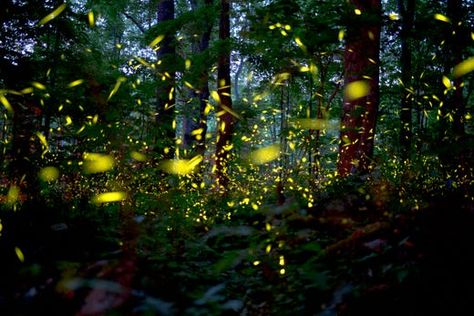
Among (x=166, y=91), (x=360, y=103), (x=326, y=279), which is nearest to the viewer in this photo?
(x=326, y=279)

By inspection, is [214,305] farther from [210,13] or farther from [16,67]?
[210,13]

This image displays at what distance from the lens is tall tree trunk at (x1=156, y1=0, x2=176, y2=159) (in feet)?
25.6

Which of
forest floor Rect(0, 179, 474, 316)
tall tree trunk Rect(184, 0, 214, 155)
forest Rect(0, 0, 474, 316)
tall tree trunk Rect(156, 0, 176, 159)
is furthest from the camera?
tall tree trunk Rect(156, 0, 176, 159)

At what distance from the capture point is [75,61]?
339 inches

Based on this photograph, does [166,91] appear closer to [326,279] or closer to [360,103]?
[360,103]

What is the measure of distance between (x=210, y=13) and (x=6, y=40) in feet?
14.6

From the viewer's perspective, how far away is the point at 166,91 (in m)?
9.78

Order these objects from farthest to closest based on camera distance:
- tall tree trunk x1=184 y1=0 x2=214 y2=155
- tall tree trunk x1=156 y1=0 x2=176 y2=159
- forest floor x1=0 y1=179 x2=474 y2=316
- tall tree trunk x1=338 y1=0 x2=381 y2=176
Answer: tall tree trunk x1=156 y1=0 x2=176 y2=159 < tall tree trunk x1=184 y1=0 x2=214 y2=155 < tall tree trunk x1=338 y1=0 x2=381 y2=176 < forest floor x1=0 y1=179 x2=474 y2=316

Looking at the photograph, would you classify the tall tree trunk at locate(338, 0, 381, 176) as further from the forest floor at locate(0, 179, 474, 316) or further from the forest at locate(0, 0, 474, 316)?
the forest floor at locate(0, 179, 474, 316)

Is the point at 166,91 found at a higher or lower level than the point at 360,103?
higher

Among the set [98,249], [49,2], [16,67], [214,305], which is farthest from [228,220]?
Result: [49,2]

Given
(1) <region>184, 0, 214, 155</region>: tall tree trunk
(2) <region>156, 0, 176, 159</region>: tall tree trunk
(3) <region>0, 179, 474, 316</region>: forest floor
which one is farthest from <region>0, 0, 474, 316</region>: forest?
(1) <region>184, 0, 214, 155</region>: tall tree trunk

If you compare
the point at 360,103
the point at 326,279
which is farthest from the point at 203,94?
the point at 326,279

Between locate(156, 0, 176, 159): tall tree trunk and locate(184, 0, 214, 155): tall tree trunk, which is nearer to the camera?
locate(184, 0, 214, 155): tall tree trunk
